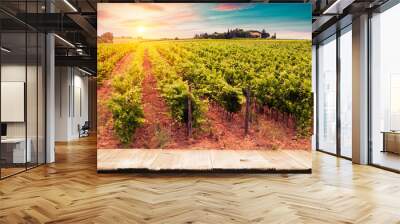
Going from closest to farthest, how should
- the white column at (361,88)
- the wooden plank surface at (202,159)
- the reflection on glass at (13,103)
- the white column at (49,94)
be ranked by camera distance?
the reflection on glass at (13,103)
the wooden plank surface at (202,159)
the white column at (361,88)
the white column at (49,94)

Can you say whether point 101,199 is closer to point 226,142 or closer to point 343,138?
point 226,142

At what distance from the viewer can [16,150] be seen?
7160mm

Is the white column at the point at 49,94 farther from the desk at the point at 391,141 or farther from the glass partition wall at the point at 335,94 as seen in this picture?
the desk at the point at 391,141

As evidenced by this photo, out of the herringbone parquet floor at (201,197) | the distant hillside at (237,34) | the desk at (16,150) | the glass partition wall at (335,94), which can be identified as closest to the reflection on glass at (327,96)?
the glass partition wall at (335,94)

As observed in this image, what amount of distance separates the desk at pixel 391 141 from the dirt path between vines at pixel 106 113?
199 inches

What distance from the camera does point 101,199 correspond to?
501cm

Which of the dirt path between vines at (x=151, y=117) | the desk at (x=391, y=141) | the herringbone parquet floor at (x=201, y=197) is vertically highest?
the dirt path between vines at (x=151, y=117)

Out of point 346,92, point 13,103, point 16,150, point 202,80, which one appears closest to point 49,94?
point 13,103

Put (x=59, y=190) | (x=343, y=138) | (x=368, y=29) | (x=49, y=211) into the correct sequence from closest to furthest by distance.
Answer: (x=49, y=211), (x=59, y=190), (x=368, y=29), (x=343, y=138)

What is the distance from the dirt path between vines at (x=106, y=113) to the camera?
7047mm

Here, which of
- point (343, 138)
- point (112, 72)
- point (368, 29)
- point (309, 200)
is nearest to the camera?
point (309, 200)

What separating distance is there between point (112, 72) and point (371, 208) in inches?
184

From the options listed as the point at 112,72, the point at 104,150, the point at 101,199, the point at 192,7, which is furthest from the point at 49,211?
the point at 192,7

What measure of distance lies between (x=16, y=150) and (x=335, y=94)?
7.51 meters
